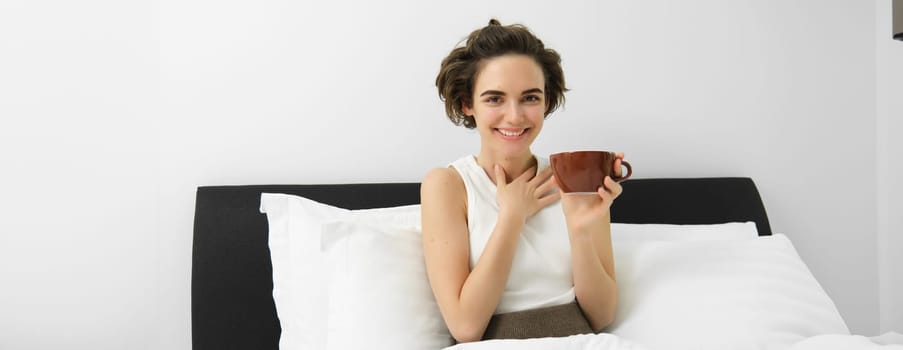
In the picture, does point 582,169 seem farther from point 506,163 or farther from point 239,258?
point 239,258

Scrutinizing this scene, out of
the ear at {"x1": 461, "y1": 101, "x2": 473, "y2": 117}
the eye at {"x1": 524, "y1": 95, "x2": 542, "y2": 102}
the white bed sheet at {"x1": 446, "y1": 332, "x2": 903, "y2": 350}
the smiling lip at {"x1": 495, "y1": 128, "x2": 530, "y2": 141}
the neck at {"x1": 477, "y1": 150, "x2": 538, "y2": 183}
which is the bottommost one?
the white bed sheet at {"x1": 446, "y1": 332, "x2": 903, "y2": 350}

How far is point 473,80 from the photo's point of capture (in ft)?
5.04

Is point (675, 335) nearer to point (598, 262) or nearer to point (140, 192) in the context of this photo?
point (598, 262)

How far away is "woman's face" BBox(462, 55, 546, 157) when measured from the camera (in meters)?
1.47

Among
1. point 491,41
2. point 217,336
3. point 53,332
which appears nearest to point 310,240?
point 217,336

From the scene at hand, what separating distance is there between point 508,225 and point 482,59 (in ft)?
1.22

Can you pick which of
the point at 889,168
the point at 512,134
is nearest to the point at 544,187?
the point at 512,134

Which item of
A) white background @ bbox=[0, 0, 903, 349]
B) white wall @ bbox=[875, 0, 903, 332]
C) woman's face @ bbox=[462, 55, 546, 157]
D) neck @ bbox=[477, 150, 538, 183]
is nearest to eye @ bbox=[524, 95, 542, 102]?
woman's face @ bbox=[462, 55, 546, 157]

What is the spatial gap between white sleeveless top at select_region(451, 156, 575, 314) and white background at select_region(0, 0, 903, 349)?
0.48 metres

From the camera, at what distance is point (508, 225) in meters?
1.40

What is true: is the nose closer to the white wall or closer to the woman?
the woman

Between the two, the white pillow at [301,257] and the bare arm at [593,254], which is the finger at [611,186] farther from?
the white pillow at [301,257]

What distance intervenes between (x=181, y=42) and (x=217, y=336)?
0.76 meters

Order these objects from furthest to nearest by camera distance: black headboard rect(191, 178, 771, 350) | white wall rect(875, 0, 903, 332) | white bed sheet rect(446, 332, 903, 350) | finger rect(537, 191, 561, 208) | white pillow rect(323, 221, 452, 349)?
white wall rect(875, 0, 903, 332)
black headboard rect(191, 178, 771, 350)
finger rect(537, 191, 561, 208)
white pillow rect(323, 221, 452, 349)
white bed sheet rect(446, 332, 903, 350)
